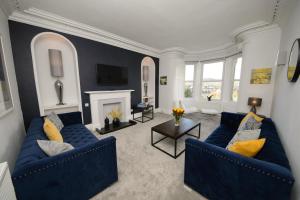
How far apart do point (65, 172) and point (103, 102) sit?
254 centimetres

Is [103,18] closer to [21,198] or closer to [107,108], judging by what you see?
[107,108]

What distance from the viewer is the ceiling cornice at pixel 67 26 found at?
2240 mm

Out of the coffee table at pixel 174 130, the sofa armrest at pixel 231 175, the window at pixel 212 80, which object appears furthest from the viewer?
the window at pixel 212 80

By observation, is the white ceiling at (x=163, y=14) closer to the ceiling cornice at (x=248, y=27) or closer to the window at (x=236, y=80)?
the ceiling cornice at (x=248, y=27)

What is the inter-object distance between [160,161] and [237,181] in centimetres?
121

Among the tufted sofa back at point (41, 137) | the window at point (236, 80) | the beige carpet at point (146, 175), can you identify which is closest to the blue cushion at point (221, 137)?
the beige carpet at point (146, 175)

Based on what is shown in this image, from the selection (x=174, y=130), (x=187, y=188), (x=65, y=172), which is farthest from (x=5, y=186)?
(x=174, y=130)

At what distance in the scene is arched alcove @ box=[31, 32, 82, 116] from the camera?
8.39 ft

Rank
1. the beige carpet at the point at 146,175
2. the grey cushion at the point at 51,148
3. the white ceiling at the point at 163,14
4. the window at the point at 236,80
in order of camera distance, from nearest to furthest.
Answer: the grey cushion at the point at 51,148 < the beige carpet at the point at 146,175 < the white ceiling at the point at 163,14 < the window at the point at 236,80

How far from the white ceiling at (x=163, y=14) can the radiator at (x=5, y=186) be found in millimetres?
2578

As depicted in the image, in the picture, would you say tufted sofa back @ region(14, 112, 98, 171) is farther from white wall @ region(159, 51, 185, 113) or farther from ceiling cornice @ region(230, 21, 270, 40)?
ceiling cornice @ region(230, 21, 270, 40)

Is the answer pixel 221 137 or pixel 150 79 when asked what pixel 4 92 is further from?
pixel 150 79

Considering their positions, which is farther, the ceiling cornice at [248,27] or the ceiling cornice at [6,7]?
the ceiling cornice at [248,27]

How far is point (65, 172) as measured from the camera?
3.71 ft
